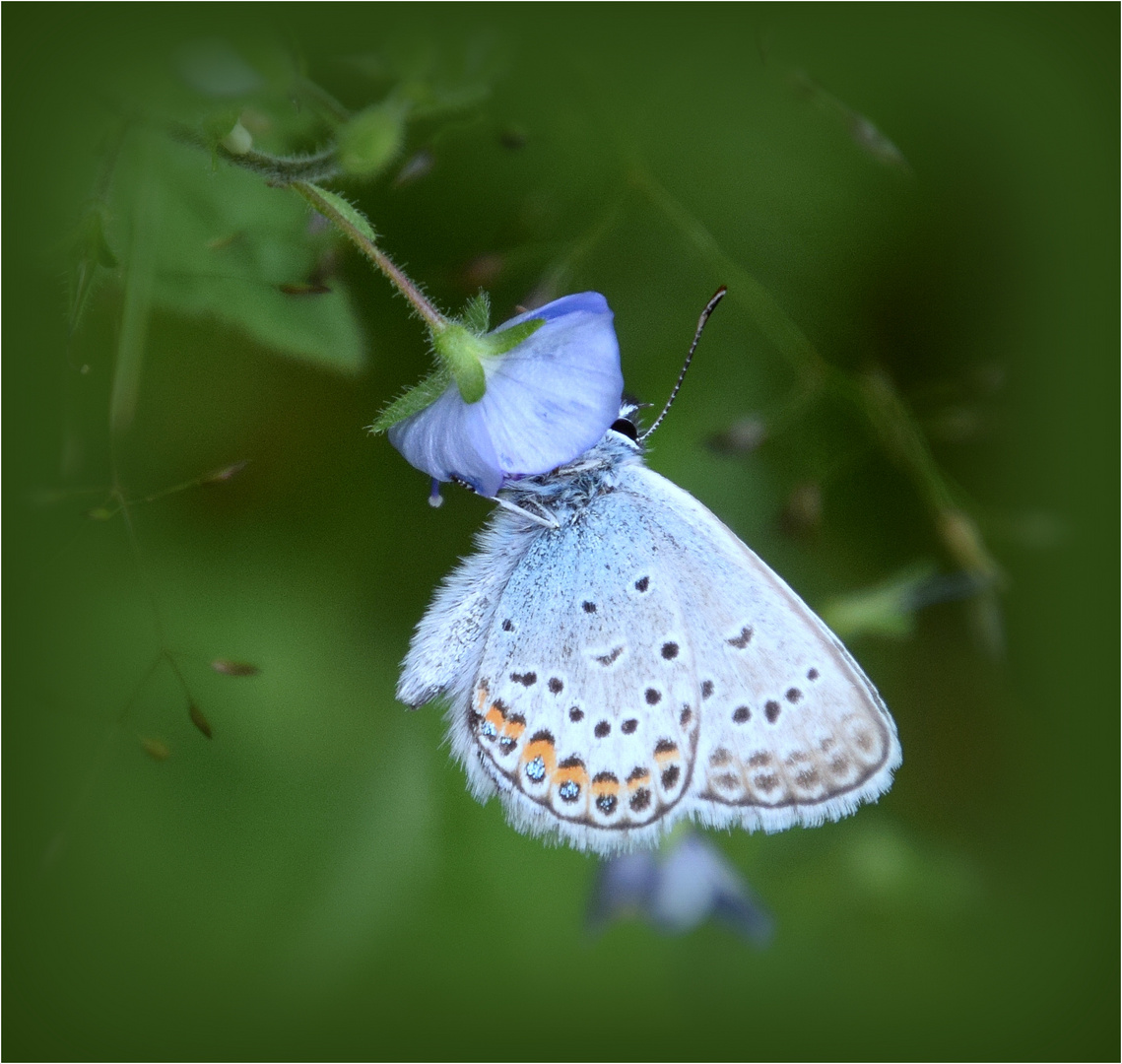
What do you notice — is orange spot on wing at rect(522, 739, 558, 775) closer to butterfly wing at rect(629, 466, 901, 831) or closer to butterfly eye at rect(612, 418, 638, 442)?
butterfly wing at rect(629, 466, 901, 831)

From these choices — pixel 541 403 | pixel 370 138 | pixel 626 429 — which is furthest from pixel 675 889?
pixel 370 138

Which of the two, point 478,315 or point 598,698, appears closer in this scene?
point 478,315

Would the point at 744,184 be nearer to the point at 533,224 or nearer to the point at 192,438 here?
the point at 533,224

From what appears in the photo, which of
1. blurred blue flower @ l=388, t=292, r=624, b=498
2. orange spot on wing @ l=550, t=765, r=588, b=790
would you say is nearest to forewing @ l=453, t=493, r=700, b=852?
orange spot on wing @ l=550, t=765, r=588, b=790

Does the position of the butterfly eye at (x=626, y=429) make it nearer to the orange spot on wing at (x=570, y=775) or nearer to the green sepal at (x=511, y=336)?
the green sepal at (x=511, y=336)

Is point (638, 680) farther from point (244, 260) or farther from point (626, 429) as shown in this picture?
point (244, 260)

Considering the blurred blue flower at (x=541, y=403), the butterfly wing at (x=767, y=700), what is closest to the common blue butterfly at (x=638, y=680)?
the butterfly wing at (x=767, y=700)
